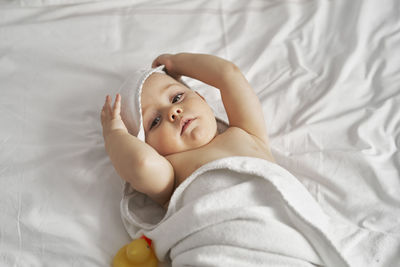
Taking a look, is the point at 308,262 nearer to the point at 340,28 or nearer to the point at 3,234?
the point at 3,234

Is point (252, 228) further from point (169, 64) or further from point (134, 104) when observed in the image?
point (169, 64)

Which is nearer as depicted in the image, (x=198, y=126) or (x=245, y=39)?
(x=198, y=126)

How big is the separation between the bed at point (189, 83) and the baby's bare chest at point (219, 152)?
124mm

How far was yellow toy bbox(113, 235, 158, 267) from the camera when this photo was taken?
103 cm

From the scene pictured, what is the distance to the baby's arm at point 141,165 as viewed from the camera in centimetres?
108

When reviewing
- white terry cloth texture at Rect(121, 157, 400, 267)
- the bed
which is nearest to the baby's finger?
the bed

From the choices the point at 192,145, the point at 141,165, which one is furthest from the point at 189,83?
the point at 141,165

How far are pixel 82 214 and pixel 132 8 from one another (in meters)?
0.93

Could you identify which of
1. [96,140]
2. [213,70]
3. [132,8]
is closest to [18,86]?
[96,140]

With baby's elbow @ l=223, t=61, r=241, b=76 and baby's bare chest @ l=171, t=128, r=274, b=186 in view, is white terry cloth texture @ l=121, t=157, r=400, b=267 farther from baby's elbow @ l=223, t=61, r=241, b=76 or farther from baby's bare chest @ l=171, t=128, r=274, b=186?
baby's elbow @ l=223, t=61, r=241, b=76

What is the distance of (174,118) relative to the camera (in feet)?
3.92

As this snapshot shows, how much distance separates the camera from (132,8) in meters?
A: 1.75

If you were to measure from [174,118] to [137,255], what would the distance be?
38 cm

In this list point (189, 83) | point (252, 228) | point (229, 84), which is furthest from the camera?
point (189, 83)
